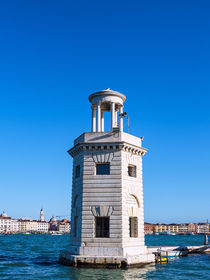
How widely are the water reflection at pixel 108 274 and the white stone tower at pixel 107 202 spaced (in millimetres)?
625

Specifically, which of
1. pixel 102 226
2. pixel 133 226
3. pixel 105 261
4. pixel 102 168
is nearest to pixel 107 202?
pixel 102 226

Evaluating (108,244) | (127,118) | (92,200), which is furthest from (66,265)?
(127,118)

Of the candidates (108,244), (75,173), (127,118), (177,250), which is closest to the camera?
(108,244)

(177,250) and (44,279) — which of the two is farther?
(177,250)

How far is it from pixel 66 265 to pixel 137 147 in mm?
10211

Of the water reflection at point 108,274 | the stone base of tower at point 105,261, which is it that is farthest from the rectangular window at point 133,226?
the water reflection at point 108,274

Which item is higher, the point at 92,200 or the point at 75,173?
the point at 75,173

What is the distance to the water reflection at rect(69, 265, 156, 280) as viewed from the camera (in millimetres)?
19000

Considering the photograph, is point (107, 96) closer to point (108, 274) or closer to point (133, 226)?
point (133, 226)

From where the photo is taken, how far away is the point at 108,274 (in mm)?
19781

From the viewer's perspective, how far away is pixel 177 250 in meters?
33.0

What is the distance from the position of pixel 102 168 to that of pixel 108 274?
7426mm

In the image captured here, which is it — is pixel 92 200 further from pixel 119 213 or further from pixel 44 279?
pixel 44 279

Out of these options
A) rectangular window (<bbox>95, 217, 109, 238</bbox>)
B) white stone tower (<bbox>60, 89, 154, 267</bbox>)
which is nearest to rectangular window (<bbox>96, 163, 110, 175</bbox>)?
white stone tower (<bbox>60, 89, 154, 267</bbox>)
